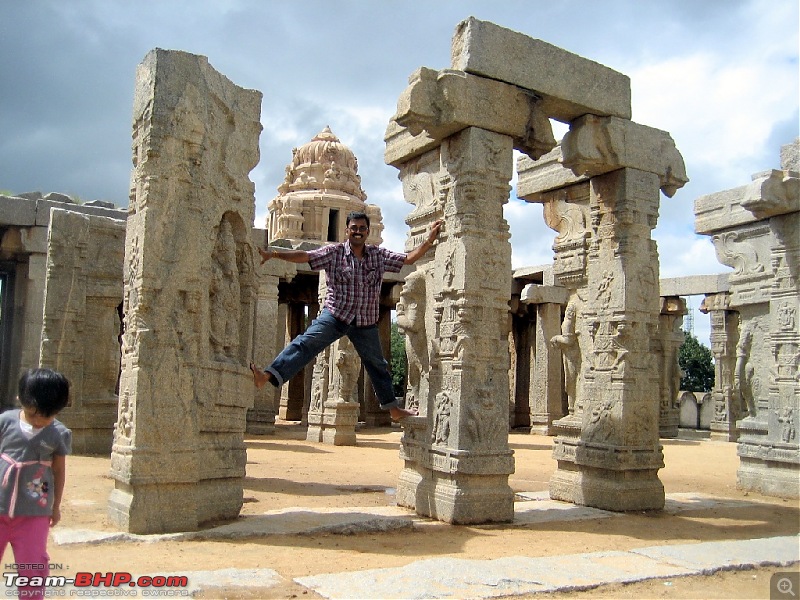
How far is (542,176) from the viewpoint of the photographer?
902 centimetres

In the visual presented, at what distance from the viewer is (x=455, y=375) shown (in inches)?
253

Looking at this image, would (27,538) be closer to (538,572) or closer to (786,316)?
(538,572)

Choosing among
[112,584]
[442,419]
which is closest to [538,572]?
[442,419]

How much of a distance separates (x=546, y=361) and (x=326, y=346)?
13.5 meters

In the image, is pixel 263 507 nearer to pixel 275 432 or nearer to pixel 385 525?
pixel 385 525

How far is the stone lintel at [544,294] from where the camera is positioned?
61.2 ft

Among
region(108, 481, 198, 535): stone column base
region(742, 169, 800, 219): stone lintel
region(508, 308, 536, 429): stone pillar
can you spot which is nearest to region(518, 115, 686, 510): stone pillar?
region(742, 169, 800, 219): stone lintel

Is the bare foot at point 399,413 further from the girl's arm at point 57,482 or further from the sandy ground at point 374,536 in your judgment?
the girl's arm at point 57,482

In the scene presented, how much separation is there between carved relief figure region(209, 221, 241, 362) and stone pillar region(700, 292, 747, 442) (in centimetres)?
1634

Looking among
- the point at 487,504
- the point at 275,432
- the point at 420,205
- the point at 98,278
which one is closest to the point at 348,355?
the point at 275,432

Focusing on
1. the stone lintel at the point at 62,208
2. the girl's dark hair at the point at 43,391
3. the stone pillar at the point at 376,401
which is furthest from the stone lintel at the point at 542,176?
the stone pillar at the point at 376,401

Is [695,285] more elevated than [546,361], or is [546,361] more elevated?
[695,285]

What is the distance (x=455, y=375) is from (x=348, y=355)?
8.66 m

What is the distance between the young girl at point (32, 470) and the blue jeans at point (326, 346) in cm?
265
